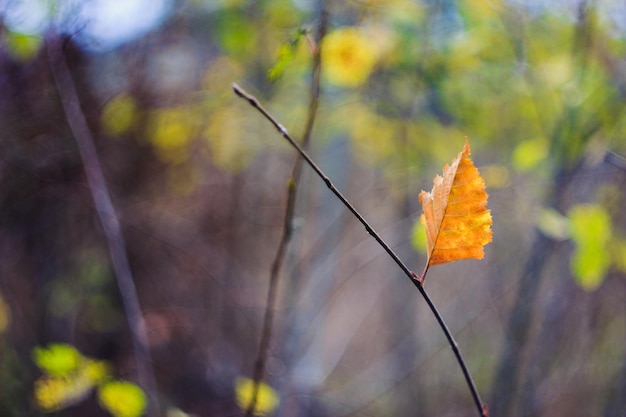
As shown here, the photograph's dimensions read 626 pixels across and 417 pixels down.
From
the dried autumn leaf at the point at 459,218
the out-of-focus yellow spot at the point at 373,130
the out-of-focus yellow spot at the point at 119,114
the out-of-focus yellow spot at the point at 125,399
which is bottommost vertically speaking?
the dried autumn leaf at the point at 459,218

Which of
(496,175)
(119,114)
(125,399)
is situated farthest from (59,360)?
(496,175)

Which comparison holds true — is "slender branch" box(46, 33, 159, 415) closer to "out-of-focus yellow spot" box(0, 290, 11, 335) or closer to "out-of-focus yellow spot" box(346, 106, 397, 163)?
"out-of-focus yellow spot" box(0, 290, 11, 335)

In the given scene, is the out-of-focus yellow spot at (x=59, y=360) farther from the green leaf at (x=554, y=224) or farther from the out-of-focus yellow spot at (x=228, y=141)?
the out-of-focus yellow spot at (x=228, y=141)

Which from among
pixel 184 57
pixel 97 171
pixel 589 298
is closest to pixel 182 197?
pixel 184 57

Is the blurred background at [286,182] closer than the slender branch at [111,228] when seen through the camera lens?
No

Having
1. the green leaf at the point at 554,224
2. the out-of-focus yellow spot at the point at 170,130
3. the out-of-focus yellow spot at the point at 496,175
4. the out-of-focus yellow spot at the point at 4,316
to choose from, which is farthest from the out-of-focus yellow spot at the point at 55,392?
the out-of-focus yellow spot at the point at 496,175

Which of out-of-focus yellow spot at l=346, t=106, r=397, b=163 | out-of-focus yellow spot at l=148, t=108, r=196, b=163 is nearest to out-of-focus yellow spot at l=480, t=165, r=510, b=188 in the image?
out-of-focus yellow spot at l=346, t=106, r=397, b=163
